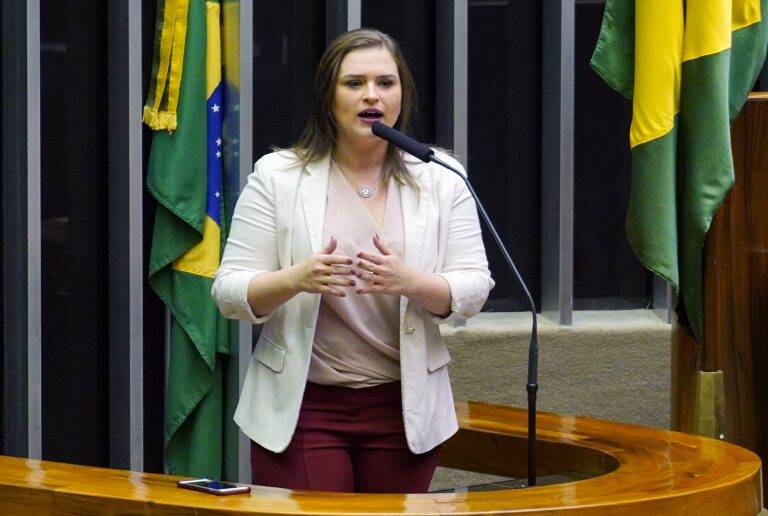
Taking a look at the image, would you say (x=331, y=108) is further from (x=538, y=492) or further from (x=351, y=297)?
(x=538, y=492)

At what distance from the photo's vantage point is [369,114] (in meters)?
2.75

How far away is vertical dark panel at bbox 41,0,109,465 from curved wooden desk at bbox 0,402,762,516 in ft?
5.67

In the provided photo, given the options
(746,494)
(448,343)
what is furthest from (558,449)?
(448,343)

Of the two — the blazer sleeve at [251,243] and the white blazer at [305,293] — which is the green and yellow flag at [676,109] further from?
the blazer sleeve at [251,243]

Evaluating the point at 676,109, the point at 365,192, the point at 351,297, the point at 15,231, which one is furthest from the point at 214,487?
the point at 15,231

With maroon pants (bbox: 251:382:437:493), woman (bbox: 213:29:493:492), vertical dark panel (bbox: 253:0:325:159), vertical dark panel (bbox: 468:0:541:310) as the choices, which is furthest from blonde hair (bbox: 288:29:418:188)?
vertical dark panel (bbox: 468:0:541:310)

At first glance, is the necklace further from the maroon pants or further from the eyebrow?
the maroon pants

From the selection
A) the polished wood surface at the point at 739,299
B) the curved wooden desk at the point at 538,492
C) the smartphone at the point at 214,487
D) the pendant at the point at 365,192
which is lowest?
the curved wooden desk at the point at 538,492

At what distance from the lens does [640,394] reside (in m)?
4.61

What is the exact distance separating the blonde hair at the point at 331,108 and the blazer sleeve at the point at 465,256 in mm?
109

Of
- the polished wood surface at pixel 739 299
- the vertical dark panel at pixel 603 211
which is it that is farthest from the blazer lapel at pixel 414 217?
the vertical dark panel at pixel 603 211

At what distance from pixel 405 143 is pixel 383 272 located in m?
0.25

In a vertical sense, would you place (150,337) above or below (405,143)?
below

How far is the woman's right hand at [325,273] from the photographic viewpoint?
2531 millimetres
